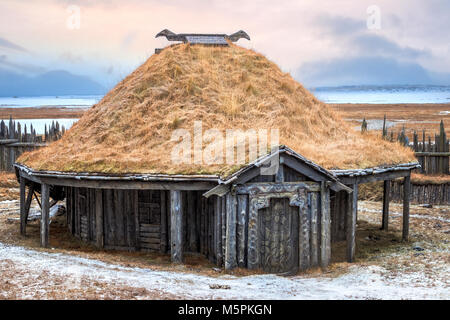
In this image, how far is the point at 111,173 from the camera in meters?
13.3

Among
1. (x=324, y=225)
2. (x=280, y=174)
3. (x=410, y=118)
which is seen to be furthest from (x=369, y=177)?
(x=410, y=118)

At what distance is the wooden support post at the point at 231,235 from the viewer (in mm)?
12078

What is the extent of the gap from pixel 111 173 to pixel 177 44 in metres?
7.00

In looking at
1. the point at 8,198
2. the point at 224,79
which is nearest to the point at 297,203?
the point at 224,79

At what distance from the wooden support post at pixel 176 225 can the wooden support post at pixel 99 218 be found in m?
2.81

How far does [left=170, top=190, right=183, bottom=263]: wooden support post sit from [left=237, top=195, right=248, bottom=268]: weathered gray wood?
167 centimetres

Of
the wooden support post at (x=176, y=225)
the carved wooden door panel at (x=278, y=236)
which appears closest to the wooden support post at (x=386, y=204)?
the carved wooden door panel at (x=278, y=236)

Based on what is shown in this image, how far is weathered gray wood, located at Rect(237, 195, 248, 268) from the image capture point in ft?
39.7

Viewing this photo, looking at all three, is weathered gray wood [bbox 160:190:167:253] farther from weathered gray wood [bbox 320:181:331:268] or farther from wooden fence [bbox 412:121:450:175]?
wooden fence [bbox 412:121:450:175]

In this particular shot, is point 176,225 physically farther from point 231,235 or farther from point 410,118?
point 410,118

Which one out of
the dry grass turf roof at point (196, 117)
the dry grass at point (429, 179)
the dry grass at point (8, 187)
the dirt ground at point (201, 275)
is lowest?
the dirt ground at point (201, 275)

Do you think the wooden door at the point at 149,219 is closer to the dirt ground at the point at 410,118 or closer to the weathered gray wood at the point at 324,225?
the weathered gray wood at the point at 324,225

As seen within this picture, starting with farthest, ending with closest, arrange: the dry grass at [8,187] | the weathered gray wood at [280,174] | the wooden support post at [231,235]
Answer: the dry grass at [8,187] < the weathered gray wood at [280,174] < the wooden support post at [231,235]
